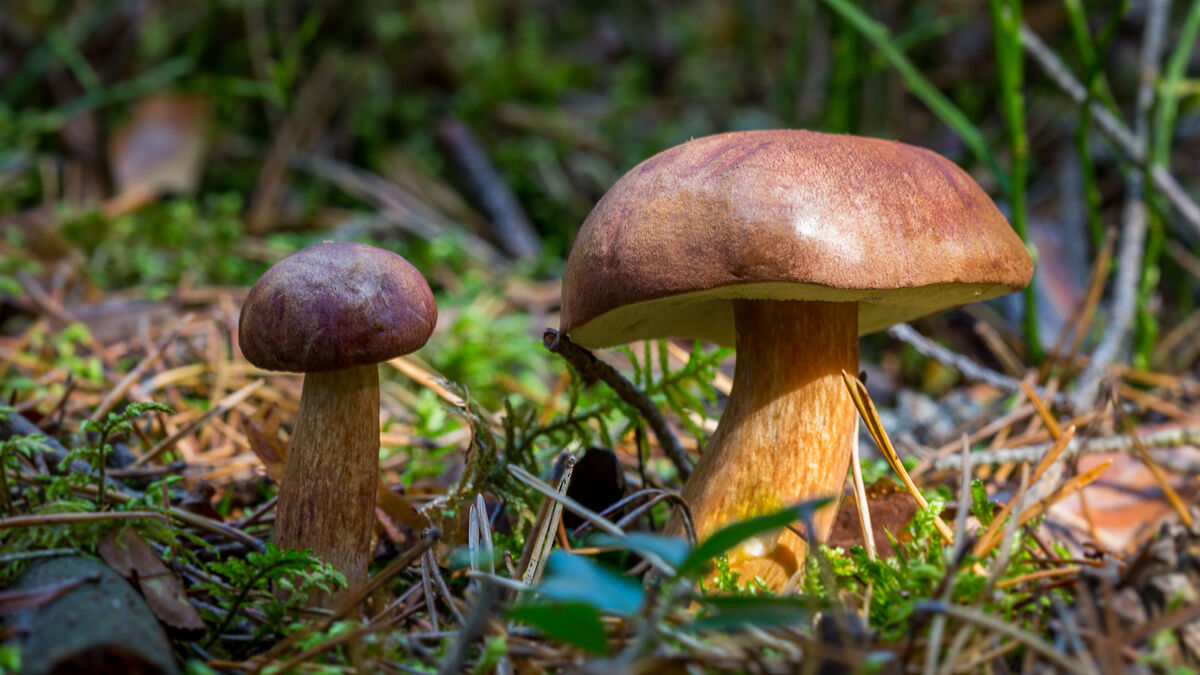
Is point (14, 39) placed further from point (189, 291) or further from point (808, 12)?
point (808, 12)

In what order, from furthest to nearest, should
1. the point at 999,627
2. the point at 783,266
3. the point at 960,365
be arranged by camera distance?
the point at 960,365 < the point at 783,266 < the point at 999,627

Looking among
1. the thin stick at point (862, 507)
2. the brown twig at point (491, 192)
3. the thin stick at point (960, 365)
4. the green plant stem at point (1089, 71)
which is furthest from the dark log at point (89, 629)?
the brown twig at point (491, 192)

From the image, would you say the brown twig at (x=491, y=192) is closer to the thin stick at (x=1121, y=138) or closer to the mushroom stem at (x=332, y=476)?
the thin stick at (x=1121, y=138)

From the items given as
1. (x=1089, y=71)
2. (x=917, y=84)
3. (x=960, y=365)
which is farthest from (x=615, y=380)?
(x=1089, y=71)

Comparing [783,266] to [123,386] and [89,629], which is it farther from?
[123,386]

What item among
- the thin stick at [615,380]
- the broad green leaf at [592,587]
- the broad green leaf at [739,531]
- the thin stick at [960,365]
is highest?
the thin stick at [960,365]

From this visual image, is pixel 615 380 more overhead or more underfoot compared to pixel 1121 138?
more underfoot

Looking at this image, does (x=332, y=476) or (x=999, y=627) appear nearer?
(x=999, y=627)

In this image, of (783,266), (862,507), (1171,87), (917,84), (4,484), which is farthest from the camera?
(1171,87)
